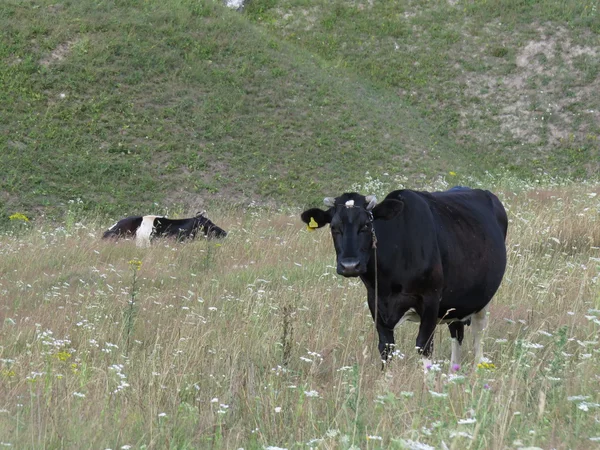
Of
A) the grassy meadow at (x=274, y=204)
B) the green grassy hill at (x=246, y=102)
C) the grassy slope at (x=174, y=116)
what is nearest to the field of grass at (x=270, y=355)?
the grassy meadow at (x=274, y=204)

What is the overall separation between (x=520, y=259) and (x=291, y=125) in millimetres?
19249

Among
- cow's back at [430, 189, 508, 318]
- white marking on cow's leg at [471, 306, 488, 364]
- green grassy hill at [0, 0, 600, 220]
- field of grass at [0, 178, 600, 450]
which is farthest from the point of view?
green grassy hill at [0, 0, 600, 220]

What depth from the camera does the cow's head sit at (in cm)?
655

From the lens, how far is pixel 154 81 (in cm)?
2902

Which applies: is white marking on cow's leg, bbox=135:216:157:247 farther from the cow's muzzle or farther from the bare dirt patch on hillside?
the bare dirt patch on hillside

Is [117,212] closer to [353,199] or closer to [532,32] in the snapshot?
[353,199]

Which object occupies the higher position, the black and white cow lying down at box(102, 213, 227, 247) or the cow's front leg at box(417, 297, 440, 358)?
the cow's front leg at box(417, 297, 440, 358)

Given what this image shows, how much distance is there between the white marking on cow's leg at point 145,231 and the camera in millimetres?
14831

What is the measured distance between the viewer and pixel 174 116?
27.7m

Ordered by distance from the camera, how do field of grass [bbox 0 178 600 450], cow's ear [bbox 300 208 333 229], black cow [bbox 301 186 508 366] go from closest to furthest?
field of grass [bbox 0 178 600 450], black cow [bbox 301 186 508 366], cow's ear [bbox 300 208 333 229]

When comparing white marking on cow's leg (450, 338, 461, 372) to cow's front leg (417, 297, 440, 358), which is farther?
white marking on cow's leg (450, 338, 461, 372)

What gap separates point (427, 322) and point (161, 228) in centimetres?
974

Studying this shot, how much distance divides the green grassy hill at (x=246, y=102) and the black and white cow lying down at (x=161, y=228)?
246 inches

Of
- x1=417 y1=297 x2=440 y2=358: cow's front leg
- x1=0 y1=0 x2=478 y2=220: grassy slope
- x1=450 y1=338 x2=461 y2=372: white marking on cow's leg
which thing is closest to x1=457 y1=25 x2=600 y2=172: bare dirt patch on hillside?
x1=0 y1=0 x2=478 y2=220: grassy slope
